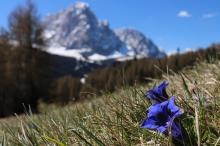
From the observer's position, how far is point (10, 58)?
35844 mm

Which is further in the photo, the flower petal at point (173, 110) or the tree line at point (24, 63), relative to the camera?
the tree line at point (24, 63)

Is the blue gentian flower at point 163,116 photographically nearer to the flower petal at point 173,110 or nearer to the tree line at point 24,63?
the flower petal at point 173,110

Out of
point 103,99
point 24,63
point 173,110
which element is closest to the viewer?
point 173,110

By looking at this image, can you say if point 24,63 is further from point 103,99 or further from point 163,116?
point 163,116

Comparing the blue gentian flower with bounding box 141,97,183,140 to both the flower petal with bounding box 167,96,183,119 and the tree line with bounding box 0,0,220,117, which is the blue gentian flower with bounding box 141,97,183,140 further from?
the tree line with bounding box 0,0,220,117

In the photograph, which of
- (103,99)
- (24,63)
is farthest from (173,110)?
(24,63)

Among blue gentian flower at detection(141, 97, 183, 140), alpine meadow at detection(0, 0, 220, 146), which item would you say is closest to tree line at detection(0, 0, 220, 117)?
alpine meadow at detection(0, 0, 220, 146)

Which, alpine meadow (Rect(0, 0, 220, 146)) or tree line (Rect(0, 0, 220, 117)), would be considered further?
tree line (Rect(0, 0, 220, 117))

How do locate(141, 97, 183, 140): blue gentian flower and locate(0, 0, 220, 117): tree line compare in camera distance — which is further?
locate(0, 0, 220, 117): tree line

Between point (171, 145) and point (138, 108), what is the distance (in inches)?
35.4

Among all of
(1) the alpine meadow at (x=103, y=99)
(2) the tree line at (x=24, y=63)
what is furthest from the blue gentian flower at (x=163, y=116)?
(2) the tree line at (x=24, y=63)

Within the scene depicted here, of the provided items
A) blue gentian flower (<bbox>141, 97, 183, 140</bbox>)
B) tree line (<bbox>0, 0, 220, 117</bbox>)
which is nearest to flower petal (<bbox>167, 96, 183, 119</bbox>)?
blue gentian flower (<bbox>141, 97, 183, 140</bbox>)

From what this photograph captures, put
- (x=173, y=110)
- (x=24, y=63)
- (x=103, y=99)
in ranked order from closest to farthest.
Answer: (x=173, y=110) → (x=103, y=99) → (x=24, y=63)

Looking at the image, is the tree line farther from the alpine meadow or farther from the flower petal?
the flower petal
